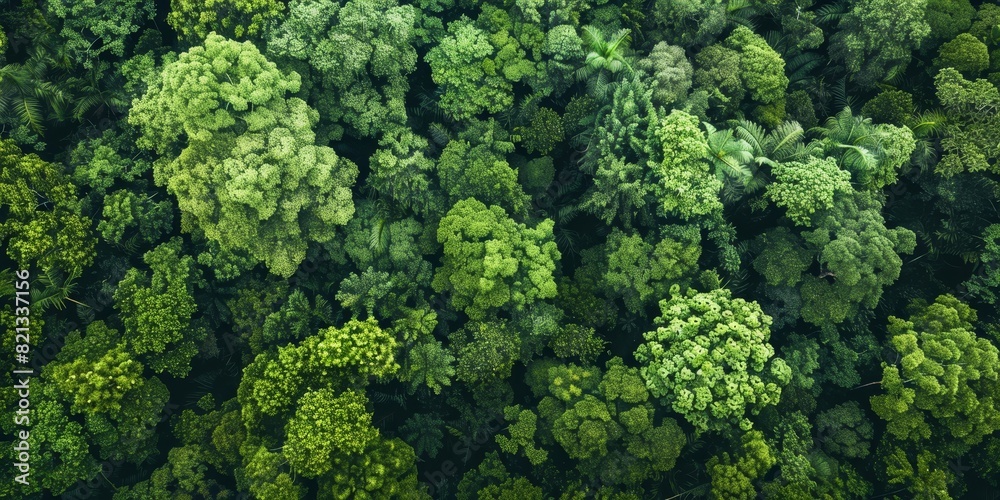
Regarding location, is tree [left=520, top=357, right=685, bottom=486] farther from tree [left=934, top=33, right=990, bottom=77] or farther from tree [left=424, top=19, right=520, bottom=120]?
tree [left=934, top=33, right=990, bottom=77]

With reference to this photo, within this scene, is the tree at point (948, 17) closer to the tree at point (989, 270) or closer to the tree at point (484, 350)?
the tree at point (989, 270)

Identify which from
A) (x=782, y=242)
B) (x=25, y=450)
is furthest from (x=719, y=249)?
(x=25, y=450)

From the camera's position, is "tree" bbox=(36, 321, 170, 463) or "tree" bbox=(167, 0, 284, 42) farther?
"tree" bbox=(167, 0, 284, 42)

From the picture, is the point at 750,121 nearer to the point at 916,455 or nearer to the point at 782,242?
the point at 782,242

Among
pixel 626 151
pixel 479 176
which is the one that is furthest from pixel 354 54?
pixel 626 151

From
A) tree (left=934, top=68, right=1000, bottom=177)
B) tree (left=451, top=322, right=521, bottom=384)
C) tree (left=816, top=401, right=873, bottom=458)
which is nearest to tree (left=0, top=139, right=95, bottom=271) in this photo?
tree (left=451, top=322, right=521, bottom=384)

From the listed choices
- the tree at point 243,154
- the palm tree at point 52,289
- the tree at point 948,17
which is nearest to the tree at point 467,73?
the tree at point 243,154

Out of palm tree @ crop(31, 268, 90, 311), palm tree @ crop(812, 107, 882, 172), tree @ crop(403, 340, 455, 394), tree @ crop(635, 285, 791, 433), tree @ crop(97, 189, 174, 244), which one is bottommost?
tree @ crop(403, 340, 455, 394)
